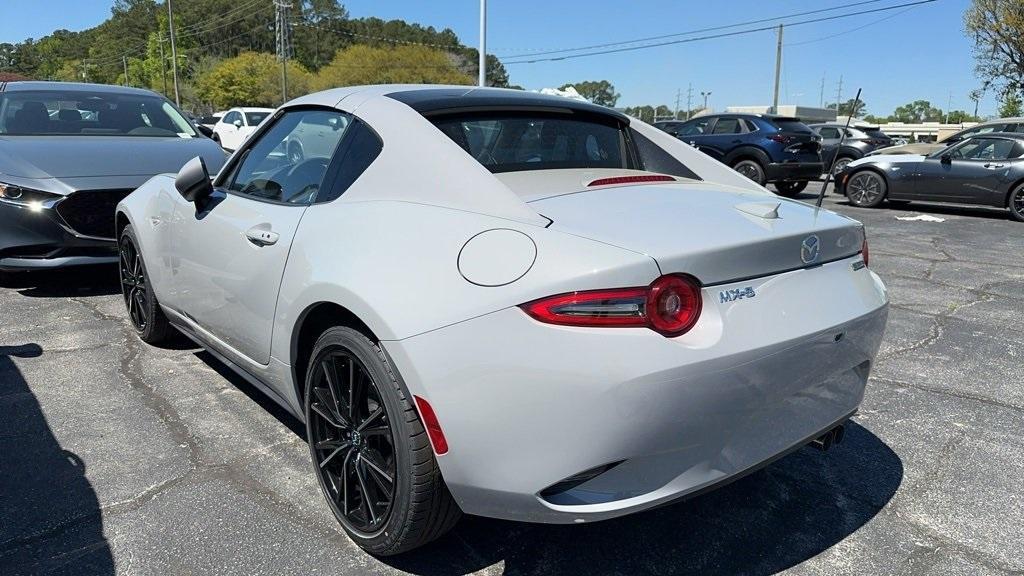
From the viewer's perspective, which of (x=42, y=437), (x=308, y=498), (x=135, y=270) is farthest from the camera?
(x=135, y=270)

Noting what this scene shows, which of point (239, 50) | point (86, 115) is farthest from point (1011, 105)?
point (239, 50)

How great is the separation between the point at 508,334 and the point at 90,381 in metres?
2.98

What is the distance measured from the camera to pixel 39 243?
5.06m

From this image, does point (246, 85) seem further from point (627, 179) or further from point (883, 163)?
point (627, 179)

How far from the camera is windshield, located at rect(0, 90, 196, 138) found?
6121 mm

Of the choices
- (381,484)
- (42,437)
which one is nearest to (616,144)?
(381,484)

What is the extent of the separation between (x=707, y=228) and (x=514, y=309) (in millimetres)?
619

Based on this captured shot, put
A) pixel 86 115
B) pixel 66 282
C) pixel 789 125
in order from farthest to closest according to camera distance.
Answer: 1. pixel 789 125
2. pixel 86 115
3. pixel 66 282

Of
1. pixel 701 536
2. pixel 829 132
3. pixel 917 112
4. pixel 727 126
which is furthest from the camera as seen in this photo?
pixel 917 112

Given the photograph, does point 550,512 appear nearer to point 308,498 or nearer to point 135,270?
point 308,498

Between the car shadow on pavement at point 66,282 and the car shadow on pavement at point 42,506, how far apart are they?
2463 mm

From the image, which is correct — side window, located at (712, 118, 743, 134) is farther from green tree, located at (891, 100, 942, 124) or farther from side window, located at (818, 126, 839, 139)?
green tree, located at (891, 100, 942, 124)

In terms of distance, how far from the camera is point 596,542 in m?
2.39

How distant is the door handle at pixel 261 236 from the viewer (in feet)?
8.63
